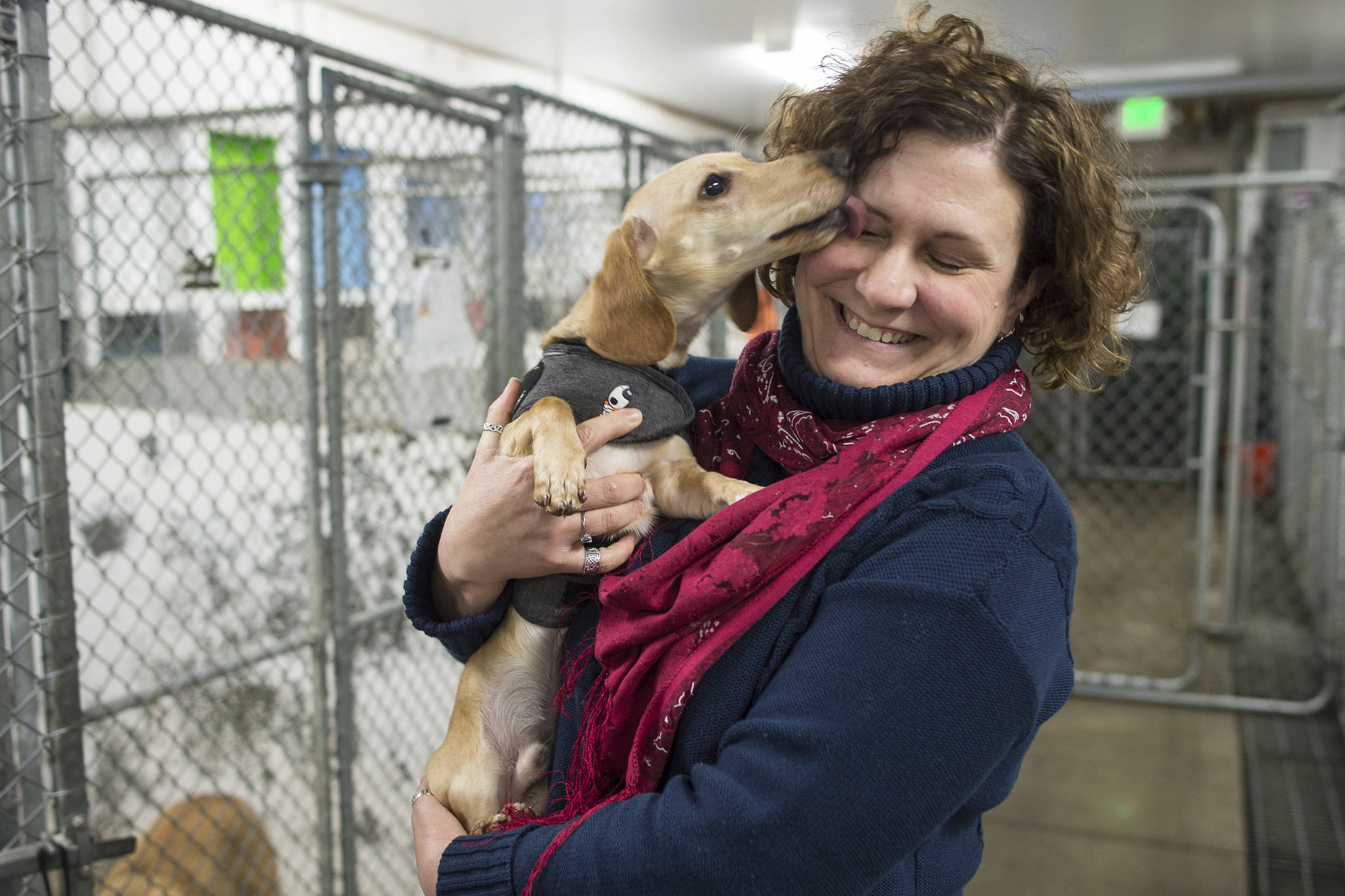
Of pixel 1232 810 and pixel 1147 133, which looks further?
pixel 1147 133

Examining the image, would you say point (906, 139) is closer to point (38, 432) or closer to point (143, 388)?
point (38, 432)

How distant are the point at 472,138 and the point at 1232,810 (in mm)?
3569

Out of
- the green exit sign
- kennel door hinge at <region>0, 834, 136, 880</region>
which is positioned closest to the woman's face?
kennel door hinge at <region>0, 834, 136, 880</region>

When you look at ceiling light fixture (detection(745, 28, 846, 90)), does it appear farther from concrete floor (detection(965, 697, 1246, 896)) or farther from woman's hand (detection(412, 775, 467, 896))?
woman's hand (detection(412, 775, 467, 896))

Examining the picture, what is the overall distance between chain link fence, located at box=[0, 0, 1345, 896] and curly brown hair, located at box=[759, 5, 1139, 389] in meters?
0.21

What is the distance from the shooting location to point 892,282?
108cm

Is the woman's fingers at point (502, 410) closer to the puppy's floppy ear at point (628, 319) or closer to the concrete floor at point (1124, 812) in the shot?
the puppy's floppy ear at point (628, 319)

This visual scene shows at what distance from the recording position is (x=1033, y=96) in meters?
1.11

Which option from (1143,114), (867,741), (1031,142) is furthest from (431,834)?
(1143,114)

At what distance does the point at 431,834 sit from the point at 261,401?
195 centimetres

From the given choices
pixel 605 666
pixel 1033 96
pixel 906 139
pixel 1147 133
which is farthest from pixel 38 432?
pixel 1147 133

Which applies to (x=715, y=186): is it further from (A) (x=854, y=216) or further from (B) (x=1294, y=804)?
(B) (x=1294, y=804)

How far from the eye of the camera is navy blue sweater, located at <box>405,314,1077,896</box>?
815mm

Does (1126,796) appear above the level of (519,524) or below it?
below
